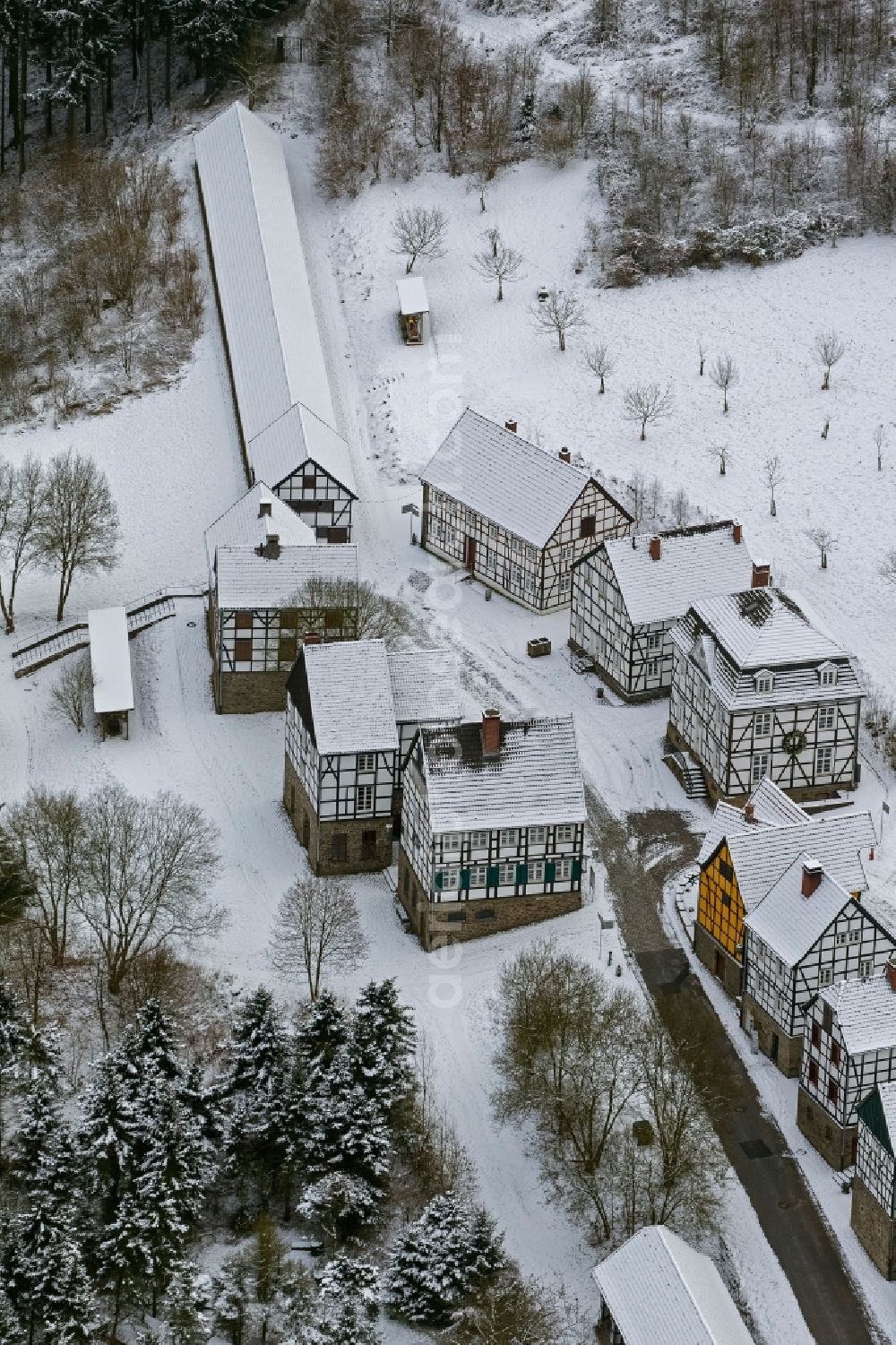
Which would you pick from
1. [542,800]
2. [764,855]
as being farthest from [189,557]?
[764,855]

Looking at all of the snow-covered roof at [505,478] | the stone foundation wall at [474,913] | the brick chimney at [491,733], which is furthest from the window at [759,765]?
the snow-covered roof at [505,478]

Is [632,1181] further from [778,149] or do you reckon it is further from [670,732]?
[778,149]

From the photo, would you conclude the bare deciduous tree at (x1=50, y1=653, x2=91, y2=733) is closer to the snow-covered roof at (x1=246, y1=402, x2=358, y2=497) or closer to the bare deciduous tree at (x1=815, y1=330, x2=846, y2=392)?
the snow-covered roof at (x1=246, y1=402, x2=358, y2=497)

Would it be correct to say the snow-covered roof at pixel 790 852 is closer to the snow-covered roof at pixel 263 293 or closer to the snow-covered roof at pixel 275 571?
the snow-covered roof at pixel 275 571

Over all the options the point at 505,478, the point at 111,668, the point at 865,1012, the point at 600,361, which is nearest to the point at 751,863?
the point at 865,1012

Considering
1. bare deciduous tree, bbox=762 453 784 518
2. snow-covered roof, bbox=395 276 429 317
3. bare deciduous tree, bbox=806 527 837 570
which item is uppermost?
snow-covered roof, bbox=395 276 429 317

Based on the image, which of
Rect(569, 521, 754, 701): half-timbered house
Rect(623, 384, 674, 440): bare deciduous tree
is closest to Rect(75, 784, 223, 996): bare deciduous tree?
Rect(569, 521, 754, 701): half-timbered house
